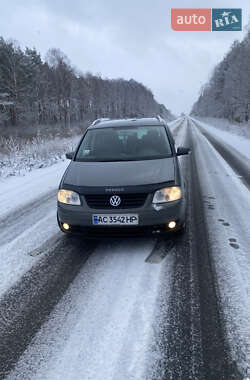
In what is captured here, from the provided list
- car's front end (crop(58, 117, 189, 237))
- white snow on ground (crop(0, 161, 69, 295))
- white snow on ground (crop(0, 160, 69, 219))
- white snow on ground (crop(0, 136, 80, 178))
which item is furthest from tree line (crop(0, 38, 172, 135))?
car's front end (crop(58, 117, 189, 237))

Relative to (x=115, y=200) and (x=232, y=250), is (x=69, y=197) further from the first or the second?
(x=232, y=250)

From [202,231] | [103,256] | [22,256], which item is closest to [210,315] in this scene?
[103,256]

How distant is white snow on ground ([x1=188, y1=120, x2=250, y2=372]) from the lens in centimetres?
228

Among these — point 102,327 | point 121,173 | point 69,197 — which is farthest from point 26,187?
point 102,327

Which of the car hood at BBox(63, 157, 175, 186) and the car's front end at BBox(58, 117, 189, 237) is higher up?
the car hood at BBox(63, 157, 175, 186)

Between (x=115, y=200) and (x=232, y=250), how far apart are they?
1.68m

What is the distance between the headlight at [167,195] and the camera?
345cm

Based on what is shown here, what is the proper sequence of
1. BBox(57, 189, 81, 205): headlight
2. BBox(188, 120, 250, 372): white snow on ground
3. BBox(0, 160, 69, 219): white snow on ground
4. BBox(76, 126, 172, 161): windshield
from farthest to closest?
1. BBox(0, 160, 69, 219): white snow on ground
2. BBox(76, 126, 172, 161): windshield
3. BBox(57, 189, 81, 205): headlight
4. BBox(188, 120, 250, 372): white snow on ground

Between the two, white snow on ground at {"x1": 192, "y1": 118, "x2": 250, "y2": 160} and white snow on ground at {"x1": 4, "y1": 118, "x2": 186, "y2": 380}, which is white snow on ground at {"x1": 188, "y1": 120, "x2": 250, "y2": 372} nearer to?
white snow on ground at {"x1": 4, "y1": 118, "x2": 186, "y2": 380}

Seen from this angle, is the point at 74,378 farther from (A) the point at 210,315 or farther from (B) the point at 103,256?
(B) the point at 103,256

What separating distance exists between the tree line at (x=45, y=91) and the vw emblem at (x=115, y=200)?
3975cm

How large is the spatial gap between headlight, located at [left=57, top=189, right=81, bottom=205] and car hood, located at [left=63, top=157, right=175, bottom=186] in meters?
0.15

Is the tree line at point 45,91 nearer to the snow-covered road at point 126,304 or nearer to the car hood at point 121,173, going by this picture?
the car hood at point 121,173

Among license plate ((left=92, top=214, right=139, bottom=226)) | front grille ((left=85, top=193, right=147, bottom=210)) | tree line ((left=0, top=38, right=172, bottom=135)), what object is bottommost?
license plate ((left=92, top=214, right=139, bottom=226))
